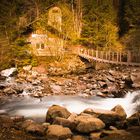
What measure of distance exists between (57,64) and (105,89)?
10036mm

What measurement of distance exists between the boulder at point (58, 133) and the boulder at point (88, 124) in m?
0.55

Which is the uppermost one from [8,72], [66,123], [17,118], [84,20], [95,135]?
[84,20]

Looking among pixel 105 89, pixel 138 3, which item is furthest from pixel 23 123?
pixel 138 3

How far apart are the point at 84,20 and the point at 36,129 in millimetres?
25275

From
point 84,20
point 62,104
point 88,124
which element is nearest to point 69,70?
point 84,20

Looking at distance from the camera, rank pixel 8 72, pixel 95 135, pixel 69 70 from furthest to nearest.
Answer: pixel 69 70 → pixel 8 72 → pixel 95 135

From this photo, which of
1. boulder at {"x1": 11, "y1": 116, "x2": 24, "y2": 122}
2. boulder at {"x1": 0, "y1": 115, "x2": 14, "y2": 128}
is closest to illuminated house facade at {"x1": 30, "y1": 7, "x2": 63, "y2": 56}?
boulder at {"x1": 0, "y1": 115, "x2": 14, "y2": 128}

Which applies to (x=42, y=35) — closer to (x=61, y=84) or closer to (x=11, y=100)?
(x=61, y=84)

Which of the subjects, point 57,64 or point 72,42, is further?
point 72,42

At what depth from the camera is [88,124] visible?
13750 mm

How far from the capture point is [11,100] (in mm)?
20125

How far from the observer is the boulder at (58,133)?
42.8 feet

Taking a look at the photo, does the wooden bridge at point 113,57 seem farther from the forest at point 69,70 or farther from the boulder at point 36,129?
the boulder at point 36,129

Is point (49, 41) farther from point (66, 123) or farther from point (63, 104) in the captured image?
point (66, 123)
